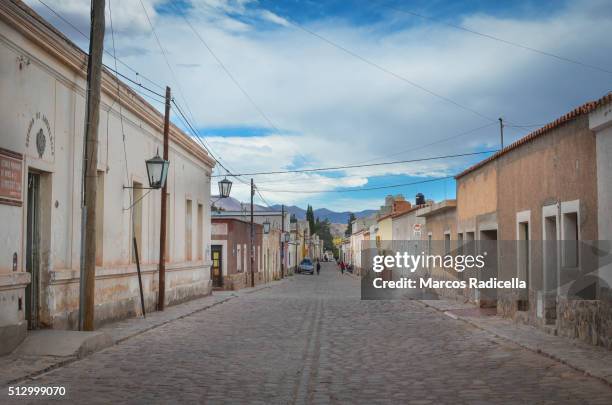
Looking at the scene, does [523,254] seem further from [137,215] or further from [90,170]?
[90,170]

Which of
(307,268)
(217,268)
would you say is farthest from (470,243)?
(307,268)

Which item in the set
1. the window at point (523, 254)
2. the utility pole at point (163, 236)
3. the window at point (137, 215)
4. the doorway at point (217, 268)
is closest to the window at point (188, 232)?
the utility pole at point (163, 236)

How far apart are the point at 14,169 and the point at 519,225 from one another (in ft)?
36.3

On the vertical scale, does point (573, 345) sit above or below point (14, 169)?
below

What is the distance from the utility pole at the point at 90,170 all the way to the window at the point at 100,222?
2.92m

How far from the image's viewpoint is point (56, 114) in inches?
495

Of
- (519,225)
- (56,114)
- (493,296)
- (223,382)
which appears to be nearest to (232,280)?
(493,296)

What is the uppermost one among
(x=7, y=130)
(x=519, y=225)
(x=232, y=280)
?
(x=7, y=130)

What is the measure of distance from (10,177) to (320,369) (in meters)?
5.37

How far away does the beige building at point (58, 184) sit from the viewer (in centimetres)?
1066

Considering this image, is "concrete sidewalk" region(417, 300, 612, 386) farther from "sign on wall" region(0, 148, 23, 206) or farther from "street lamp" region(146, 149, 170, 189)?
"sign on wall" region(0, 148, 23, 206)

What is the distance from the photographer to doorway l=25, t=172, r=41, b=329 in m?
12.0

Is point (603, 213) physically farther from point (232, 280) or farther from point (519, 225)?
point (232, 280)

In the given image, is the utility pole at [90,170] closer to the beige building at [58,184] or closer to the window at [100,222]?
the beige building at [58,184]
